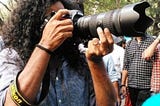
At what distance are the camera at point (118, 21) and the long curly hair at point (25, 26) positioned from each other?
0.18 m

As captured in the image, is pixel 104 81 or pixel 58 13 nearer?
pixel 58 13

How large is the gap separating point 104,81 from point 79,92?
0.44 feet

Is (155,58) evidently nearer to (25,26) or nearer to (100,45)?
(25,26)

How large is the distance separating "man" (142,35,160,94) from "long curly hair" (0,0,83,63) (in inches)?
155

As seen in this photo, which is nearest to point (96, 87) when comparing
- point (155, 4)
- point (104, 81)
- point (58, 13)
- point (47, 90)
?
point (104, 81)

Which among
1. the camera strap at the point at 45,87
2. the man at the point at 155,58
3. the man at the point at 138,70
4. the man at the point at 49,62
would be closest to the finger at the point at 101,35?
the man at the point at 49,62

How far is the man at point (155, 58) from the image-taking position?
20.1 feet

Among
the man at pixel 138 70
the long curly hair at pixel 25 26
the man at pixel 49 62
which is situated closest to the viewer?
the man at pixel 49 62

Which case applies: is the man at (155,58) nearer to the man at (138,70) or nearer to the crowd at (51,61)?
the man at (138,70)

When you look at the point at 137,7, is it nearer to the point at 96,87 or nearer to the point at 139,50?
the point at 96,87

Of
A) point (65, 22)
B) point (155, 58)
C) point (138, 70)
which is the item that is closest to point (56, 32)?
point (65, 22)

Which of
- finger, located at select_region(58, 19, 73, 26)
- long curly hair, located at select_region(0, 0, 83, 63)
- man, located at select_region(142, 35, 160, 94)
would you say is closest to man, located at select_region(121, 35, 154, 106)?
man, located at select_region(142, 35, 160, 94)

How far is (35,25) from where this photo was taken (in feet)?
7.68

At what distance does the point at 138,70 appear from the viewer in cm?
654
